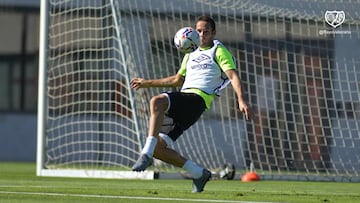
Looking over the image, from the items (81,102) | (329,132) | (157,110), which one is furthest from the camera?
(81,102)

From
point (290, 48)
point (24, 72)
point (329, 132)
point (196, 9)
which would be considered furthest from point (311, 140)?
point (24, 72)

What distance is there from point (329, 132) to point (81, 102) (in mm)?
3564

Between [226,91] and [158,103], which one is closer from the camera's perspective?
[158,103]

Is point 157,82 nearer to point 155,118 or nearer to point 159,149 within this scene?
point 159,149

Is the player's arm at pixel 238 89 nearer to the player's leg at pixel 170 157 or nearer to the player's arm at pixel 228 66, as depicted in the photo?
the player's arm at pixel 228 66

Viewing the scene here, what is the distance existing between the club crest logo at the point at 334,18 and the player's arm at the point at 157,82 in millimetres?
5138

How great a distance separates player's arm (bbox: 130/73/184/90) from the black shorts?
0.45 meters

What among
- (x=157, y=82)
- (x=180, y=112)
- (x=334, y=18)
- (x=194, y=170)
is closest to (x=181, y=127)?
(x=180, y=112)

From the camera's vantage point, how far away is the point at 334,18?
572 inches

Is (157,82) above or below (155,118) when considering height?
above

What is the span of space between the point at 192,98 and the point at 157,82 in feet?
1.71

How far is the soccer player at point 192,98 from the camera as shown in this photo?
8.76m

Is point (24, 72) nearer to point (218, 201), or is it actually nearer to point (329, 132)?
point (329, 132)

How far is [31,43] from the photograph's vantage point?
71.2ft
